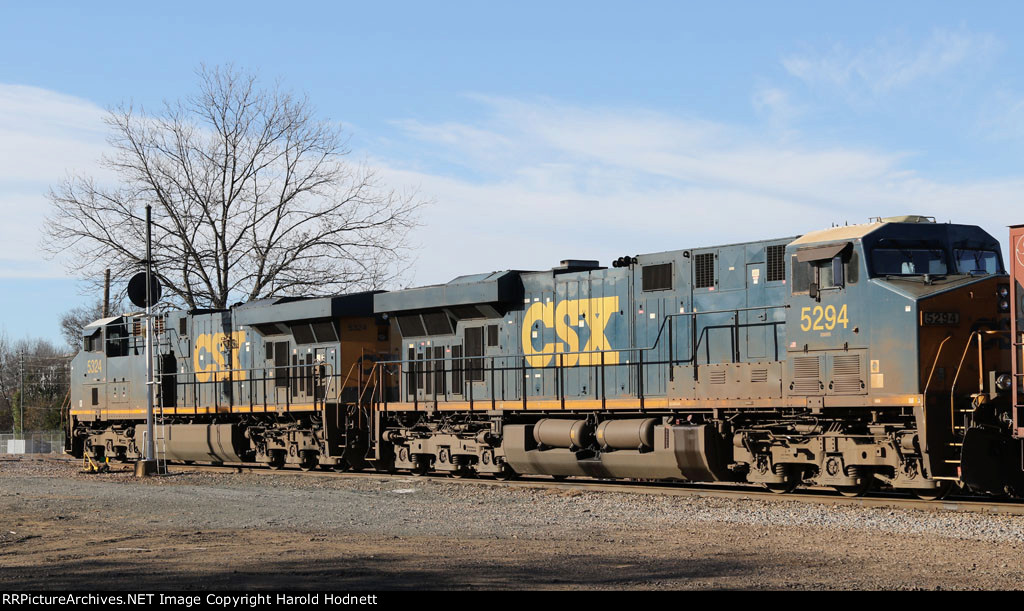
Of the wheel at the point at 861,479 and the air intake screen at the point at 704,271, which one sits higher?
the air intake screen at the point at 704,271

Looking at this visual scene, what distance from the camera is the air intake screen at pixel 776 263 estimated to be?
16422 millimetres

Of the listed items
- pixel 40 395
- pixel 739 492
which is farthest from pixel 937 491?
pixel 40 395

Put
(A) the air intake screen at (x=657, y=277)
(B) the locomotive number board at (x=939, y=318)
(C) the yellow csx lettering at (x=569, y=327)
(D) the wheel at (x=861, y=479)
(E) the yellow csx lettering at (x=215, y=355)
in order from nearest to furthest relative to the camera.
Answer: (B) the locomotive number board at (x=939, y=318), (D) the wheel at (x=861, y=479), (A) the air intake screen at (x=657, y=277), (C) the yellow csx lettering at (x=569, y=327), (E) the yellow csx lettering at (x=215, y=355)

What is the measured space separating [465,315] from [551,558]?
12.0 m

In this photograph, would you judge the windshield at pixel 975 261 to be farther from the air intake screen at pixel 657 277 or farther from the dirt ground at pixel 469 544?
the air intake screen at pixel 657 277

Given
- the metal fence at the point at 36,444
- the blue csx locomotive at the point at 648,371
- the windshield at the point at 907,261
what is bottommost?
the metal fence at the point at 36,444

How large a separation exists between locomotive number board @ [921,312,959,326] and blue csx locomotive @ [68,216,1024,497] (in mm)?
21

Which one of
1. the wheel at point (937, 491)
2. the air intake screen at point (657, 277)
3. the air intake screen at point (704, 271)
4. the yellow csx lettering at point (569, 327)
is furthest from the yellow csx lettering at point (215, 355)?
the wheel at point (937, 491)

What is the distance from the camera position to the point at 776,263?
54.1 ft

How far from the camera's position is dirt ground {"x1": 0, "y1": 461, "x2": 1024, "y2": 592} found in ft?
27.9

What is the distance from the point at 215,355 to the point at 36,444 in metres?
23.5

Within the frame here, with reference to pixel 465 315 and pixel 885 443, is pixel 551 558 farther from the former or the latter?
pixel 465 315

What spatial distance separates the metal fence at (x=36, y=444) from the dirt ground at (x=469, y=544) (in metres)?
29.2
